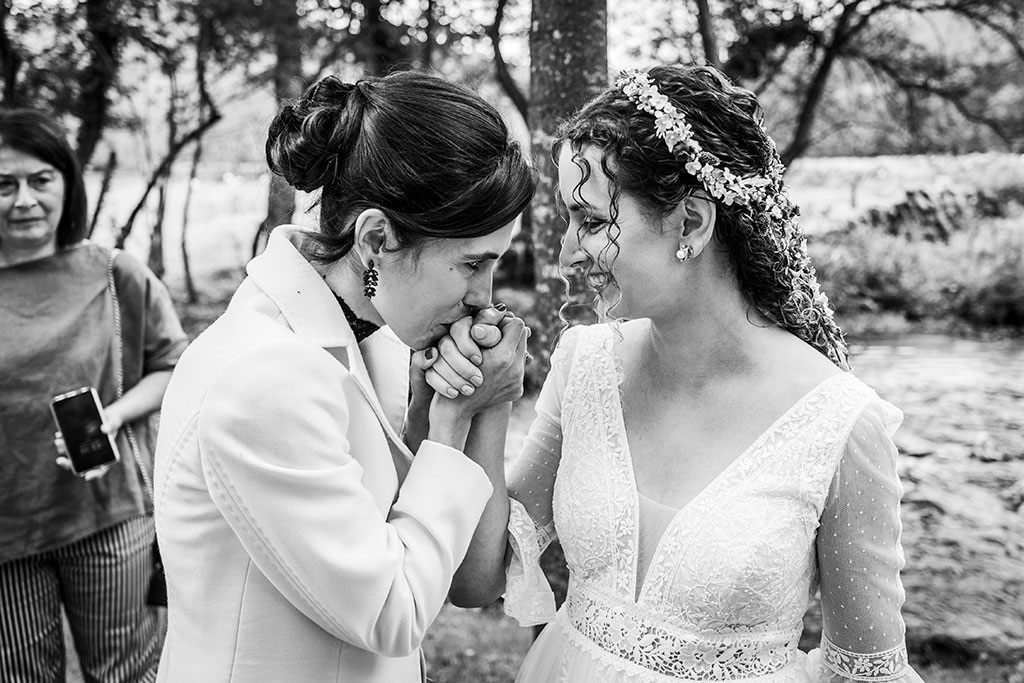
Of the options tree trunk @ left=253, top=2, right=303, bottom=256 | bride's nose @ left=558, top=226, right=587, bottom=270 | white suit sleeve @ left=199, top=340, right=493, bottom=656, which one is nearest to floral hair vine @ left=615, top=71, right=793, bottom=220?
bride's nose @ left=558, top=226, right=587, bottom=270

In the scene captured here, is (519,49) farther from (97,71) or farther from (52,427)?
(52,427)

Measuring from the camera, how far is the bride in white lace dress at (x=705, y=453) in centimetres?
197

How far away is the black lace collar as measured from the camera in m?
1.95

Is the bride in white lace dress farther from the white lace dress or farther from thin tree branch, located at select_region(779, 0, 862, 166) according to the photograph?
thin tree branch, located at select_region(779, 0, 862, 166)

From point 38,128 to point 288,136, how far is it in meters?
1.95

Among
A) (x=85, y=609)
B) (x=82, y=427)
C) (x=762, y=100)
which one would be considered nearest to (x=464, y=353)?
(x=82, y=427)

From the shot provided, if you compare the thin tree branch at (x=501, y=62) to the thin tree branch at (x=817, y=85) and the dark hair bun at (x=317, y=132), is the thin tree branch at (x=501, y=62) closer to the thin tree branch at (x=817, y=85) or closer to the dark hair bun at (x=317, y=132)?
the thin tree branch at (x=817, y=85)

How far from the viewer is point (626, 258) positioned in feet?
6.63

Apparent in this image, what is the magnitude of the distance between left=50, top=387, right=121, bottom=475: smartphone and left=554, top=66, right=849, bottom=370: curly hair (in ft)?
6.34

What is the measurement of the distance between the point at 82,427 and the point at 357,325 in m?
1.66

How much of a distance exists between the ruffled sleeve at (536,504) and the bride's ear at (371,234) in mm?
739

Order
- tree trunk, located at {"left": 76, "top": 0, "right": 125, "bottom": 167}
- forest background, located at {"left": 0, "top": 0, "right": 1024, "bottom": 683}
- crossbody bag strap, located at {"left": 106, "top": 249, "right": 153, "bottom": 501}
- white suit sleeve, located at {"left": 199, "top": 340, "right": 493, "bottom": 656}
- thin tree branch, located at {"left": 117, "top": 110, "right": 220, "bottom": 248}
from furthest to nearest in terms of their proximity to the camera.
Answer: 1. thin tree branch, located at {"left": 117, "top": 110, "right": 220, "bottom": 248}
2. tree trunk, located at {"left": 76, "top": 0, "right": 125, "bottom": 167}
3. forest background, located at {"left": 0, "top": 0, "right": 1024, "bottom": 683}
4. crossbody bag strap, located at {"left": 106, "top": 249, "right": 153, "bottom": 501}
5. white suit sleeve, located at {"left": 199, "top": 340, "right": 493, "bottom": 656}

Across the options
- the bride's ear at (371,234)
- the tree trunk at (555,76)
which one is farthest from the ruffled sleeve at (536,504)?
the tree trunk at (555,76)

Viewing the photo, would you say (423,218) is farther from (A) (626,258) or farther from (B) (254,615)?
(B) (254,615)
